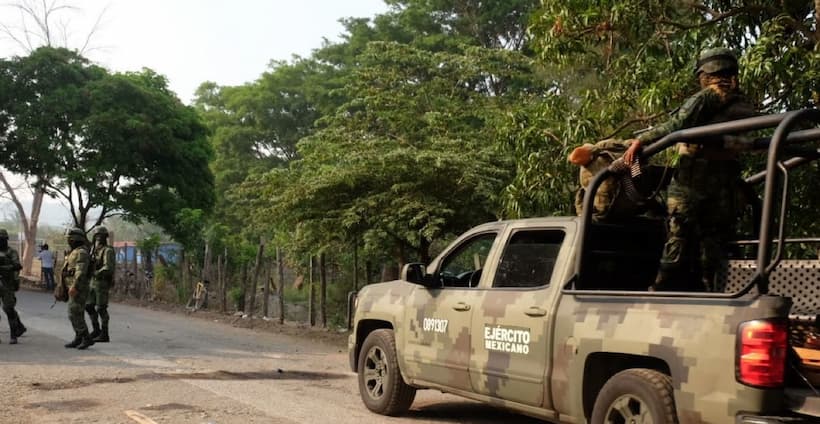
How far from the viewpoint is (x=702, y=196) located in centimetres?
504

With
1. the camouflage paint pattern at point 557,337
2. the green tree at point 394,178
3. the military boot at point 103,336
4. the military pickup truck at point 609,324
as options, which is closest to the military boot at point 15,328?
the military boot at point 103,336

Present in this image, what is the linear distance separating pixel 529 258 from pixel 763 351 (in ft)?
6.98

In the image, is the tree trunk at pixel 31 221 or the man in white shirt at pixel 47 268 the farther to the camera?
the tree trunk at pixel 31 221

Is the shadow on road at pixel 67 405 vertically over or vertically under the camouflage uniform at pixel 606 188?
under

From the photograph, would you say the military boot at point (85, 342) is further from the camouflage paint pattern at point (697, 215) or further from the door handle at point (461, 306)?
the camouflage paint pattern at point (697, 215)

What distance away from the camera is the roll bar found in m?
3.96

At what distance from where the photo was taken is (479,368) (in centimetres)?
581

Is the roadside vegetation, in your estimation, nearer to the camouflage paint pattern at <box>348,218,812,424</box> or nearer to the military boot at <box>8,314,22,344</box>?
the camouflage paint pattern at <box>348,218,812,424</box>

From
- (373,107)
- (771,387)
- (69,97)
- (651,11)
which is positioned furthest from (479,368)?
(69,97)

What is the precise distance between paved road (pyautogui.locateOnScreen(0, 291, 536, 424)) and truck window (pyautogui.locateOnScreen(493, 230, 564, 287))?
1466mm

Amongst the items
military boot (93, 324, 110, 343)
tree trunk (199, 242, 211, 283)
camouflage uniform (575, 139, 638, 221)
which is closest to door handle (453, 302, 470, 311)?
camouflage uniform (575, 139, 638, 221)

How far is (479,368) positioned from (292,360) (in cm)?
542

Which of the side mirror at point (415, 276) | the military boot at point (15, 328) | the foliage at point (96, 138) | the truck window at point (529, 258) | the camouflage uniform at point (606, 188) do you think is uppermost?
the foliage at point (96, 138)

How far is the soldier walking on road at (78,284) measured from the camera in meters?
11.1
